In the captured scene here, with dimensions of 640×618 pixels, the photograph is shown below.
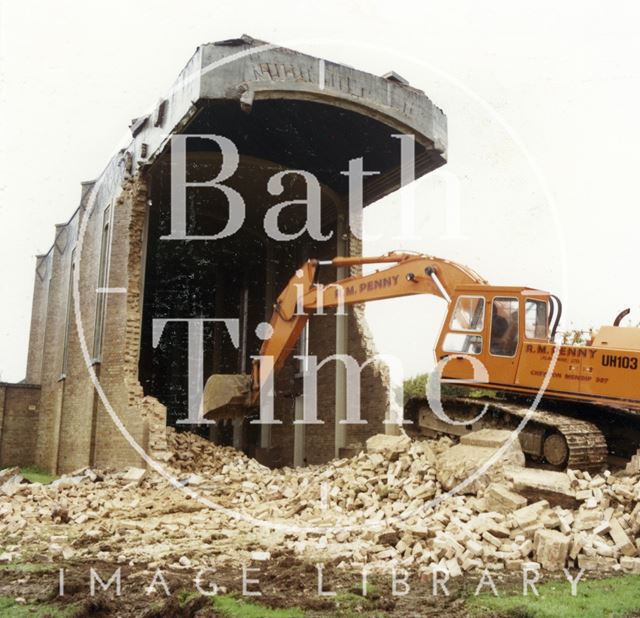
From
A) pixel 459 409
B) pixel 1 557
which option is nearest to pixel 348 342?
pixel 459 409

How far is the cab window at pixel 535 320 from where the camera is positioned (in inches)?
357

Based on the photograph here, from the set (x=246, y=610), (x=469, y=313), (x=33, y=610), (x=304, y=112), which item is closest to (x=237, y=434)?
(x=304, y=112)

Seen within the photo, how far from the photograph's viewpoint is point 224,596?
5465 mm

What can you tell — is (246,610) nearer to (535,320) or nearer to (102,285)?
(535,320)

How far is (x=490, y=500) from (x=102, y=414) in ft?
28.9

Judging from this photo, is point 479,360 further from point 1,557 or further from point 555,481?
point 1,557

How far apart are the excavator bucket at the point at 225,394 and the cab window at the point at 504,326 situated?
215 inches

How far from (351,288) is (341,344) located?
4345 mm

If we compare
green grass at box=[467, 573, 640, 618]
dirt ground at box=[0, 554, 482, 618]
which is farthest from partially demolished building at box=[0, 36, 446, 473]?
Result: green grass at box=[467, 573, 640, 618]

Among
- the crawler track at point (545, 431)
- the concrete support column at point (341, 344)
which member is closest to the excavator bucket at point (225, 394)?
the concrete support column at point (341, 344)

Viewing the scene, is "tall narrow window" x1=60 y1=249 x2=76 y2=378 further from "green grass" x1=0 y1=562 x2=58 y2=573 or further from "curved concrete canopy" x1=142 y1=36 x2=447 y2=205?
"green grass" x1=0 y1=562 x2=58 y2=573

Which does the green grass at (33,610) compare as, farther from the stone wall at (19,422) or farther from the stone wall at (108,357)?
the stone wall at (19,422)

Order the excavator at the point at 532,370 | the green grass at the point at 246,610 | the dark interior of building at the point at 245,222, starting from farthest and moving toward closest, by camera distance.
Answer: the dark interior of building at the point at 245,222, the excavator at the point at 532,370, the green grass at the point at 246,610

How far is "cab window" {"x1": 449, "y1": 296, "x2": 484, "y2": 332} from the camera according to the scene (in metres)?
9.40
